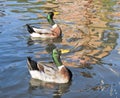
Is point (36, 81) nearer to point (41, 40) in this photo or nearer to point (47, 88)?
point (47, 88)

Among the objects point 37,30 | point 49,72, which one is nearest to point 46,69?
point 49,72

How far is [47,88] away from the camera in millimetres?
10867

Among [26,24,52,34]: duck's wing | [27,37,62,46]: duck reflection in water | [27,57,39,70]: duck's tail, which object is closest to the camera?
[27,57,39,70]: duck's tail

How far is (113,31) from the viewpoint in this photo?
17.2 meters

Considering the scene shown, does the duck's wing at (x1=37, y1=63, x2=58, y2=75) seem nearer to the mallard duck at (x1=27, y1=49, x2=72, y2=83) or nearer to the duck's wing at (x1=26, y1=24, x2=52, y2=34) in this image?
the mallard duck at (x1=27, y1=49, x2=72, y2=83)

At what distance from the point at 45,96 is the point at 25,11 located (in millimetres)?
11552

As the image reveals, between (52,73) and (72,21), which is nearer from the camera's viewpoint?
(52,73)

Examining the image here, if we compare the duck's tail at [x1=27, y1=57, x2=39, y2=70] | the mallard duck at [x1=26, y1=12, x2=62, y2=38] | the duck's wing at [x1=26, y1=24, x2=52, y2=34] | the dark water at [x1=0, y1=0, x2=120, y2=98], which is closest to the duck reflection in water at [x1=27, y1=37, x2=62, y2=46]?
the dark water at [x1=0, y1=0, x2=120, y2=98]

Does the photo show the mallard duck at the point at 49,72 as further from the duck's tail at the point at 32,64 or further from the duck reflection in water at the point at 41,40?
the duck reflection in water at the point at 41,40

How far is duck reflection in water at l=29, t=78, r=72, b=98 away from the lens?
1051cm

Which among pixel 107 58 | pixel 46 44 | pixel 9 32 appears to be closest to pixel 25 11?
pixel 9 32

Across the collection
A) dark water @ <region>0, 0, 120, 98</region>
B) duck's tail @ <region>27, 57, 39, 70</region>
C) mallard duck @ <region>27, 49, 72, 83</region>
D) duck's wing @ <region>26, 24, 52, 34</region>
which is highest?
duck's tail @ <region>27, 57, 39, 70</region>

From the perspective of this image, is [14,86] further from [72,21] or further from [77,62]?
[72,21]

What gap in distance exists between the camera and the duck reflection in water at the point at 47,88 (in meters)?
10.5
